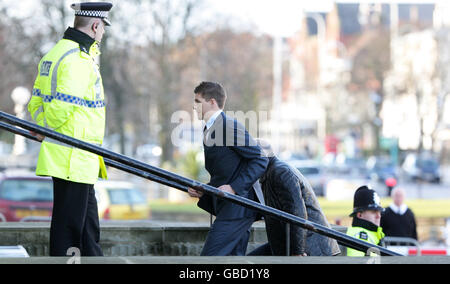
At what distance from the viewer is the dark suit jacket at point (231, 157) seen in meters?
6.23

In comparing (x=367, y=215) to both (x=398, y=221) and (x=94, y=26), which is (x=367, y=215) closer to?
(x=94, y=26)

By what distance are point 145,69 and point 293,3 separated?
26.3 ft

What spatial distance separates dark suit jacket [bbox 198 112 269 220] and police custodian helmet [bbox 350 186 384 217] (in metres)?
1.03

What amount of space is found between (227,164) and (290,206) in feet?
1.74

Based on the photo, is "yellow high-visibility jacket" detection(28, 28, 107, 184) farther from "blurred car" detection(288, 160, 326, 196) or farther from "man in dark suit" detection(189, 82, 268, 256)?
"blurred car" detection(288, 160, 326, 196)

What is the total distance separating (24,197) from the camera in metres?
17.1

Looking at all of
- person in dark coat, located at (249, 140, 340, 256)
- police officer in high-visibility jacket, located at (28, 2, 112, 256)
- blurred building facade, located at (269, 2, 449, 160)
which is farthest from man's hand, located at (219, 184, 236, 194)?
blurred building facade, located at (269, 2, 449, 160)

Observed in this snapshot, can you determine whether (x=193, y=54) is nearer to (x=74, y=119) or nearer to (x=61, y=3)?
(x=61, y=3)

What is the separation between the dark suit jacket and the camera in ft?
20.4

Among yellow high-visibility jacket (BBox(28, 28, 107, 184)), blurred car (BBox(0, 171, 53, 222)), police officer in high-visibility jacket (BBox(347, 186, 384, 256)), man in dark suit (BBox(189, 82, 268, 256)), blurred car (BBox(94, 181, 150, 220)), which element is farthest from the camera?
blurred car (BBox(94, 181, 150, 220))

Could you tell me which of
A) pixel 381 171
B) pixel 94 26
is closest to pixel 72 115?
pixel 94 26

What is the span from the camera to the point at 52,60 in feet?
18.0
